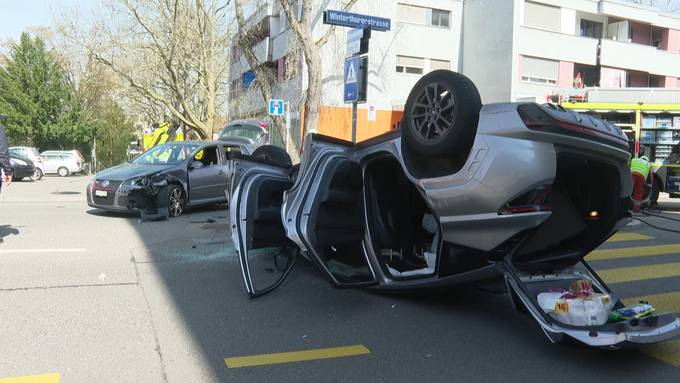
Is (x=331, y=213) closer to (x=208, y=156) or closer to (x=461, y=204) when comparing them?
(x=461, y=204)

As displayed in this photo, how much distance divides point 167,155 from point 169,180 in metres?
1.14

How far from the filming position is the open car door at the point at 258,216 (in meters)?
5.31

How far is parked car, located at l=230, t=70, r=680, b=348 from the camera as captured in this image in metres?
3.83

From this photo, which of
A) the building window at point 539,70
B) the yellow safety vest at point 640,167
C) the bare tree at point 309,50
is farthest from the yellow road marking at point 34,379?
the building window at point 539,70

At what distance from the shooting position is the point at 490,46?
3042 centimetres

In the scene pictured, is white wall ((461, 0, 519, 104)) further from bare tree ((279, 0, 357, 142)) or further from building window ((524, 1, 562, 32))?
bare tree ((279, 0, 357, 142))

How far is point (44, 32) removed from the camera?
41.8 meters

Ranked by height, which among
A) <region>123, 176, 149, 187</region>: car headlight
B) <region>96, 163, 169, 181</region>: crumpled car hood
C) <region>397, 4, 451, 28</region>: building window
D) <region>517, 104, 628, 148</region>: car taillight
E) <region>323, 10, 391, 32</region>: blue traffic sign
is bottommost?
<region>123, 176, 149, 187</region>: car headlight

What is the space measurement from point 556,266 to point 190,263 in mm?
4207

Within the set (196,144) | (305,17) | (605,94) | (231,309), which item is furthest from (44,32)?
(231,309)

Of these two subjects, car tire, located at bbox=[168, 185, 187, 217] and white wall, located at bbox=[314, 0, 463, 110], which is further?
white wall, located at bbox=[314, 0, 463, 110]

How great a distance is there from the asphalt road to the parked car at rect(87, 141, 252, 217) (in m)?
3.20

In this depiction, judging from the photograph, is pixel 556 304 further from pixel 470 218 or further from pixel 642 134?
pixel 642 134

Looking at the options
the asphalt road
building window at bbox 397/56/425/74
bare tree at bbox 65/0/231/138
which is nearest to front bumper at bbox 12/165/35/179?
bare tree at bbox 65/0/231/138
